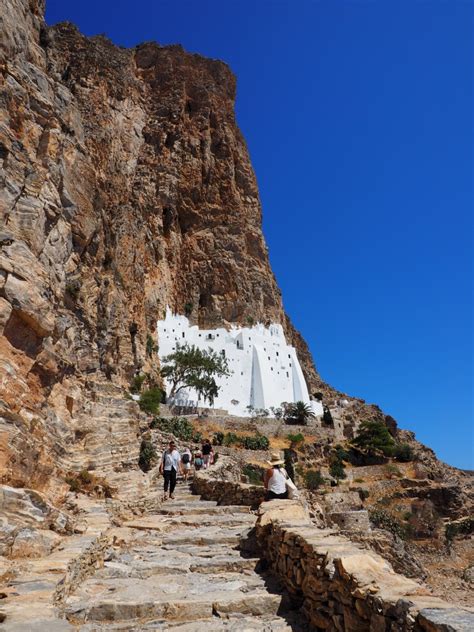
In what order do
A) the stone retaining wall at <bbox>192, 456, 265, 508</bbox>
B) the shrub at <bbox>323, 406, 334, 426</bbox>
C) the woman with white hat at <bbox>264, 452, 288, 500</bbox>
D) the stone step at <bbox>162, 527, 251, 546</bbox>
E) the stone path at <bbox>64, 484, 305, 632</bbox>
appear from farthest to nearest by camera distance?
the shrub at <bbox>323, 406, 334, 426</bbox> → the stone retaining wall at <bbox>192, 456, 265, 508</bbox> → the woman with white hat at <bbox>264, 452, 288, 500</bbox> → the stone step at <bbox>162, 527, 251, 546</bbox> → the stone path at <bbox>64, 484, 305, 632</bbox>

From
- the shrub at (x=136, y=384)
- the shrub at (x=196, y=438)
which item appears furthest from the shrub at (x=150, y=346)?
the shrub at (x=196, y=438)

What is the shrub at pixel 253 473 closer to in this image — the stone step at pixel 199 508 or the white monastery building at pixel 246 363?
the stone step at pixel 199 508

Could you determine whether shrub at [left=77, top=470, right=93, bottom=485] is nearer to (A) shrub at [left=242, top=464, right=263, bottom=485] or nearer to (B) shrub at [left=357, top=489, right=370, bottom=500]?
(A) shrub at [left=242, top=464, right=263, bottom=485]

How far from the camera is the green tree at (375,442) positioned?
3991cm

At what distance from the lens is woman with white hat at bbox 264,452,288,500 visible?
7863mm

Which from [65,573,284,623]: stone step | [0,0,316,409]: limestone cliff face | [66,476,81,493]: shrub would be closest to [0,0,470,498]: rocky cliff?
[0,0,316,409]: limestone cliff face

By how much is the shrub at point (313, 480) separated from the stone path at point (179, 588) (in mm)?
22969

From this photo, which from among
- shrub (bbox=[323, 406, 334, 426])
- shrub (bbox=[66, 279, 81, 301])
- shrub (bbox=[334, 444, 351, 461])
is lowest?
shrub (bbox=[334, 444, 351, 461])

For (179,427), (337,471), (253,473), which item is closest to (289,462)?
(337,471)

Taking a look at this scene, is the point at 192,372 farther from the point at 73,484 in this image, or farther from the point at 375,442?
the point at 73,484

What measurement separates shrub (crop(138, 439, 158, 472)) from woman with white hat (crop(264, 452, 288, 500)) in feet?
25.2

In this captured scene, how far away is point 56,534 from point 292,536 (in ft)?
10.7

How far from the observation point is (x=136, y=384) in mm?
35344

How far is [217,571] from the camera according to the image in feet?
18.9
